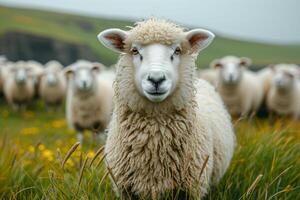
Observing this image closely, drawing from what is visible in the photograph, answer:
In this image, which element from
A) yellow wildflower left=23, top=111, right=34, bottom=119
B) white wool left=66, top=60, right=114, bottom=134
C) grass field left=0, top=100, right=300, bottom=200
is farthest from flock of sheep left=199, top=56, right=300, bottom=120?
yellow wildflower left=23, top=111, right=34, bottom=119

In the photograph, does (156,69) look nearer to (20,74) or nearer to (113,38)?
(113,38)

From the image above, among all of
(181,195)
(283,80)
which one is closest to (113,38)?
(181,195)

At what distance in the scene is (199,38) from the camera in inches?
132

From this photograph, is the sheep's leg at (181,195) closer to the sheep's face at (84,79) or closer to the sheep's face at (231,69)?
the sheep's face at (84,79)

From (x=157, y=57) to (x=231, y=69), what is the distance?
21.5ft

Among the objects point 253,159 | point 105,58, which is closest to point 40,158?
point 253,159

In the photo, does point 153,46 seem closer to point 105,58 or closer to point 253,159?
point 253,159

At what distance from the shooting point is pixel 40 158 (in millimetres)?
4570

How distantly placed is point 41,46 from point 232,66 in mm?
19955

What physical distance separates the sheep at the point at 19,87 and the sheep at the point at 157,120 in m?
11.0

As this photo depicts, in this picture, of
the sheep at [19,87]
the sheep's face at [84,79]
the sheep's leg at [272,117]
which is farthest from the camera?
the sheep at [19,87]

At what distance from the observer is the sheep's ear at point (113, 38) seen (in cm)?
329

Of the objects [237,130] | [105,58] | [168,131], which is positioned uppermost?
[168,131]

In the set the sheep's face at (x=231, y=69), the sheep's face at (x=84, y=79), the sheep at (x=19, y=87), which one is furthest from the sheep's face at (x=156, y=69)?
the sheep at (x=19, y=87)
